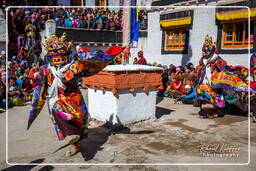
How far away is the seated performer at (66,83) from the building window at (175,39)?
8636 mm

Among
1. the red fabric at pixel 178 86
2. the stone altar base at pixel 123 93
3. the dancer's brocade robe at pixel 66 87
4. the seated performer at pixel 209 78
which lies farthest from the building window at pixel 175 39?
the dancer's brocade robe at pixel 66 87

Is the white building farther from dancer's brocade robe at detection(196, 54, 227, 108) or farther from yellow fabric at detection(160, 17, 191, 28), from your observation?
dancer's brocade robe at detection(196, 54, 227, 108)

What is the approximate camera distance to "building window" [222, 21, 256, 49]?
29.9 ft

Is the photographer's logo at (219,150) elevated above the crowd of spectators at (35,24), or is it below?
below

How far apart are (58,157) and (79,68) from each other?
152cm

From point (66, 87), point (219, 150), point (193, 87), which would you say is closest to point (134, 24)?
point (193, 87)

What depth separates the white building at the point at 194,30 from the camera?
9141 mm

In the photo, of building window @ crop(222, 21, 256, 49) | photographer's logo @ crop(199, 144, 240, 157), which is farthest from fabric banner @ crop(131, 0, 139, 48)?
photographer's logo @ crop(199, 144, 240, 157)

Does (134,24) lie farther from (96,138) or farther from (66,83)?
(66,83)

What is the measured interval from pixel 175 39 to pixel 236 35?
3.53 meters

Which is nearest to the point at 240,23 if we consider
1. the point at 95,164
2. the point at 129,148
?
the point at 129,148

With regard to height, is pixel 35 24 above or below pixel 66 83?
above

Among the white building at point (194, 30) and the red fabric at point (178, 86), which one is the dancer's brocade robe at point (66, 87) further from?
the red fabric at point (178, 86)

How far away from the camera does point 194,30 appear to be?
11.2 meters
